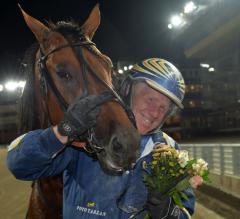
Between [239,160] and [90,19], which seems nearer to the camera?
[90,19]

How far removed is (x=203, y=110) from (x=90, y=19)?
160 ft

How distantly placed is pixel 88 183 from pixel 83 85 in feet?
2.09

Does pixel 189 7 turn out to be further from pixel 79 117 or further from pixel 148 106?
pixel 79 117

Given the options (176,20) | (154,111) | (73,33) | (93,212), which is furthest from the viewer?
(176,20)

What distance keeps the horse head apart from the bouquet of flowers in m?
0.35

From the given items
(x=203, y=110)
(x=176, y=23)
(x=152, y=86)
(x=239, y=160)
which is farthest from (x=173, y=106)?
(x=203, y=110)

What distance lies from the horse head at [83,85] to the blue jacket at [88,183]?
0.24 meters

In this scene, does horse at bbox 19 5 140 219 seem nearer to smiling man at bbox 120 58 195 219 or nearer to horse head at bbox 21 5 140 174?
horse head at bbox 21 5 140 174

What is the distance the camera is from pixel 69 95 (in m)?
2.13

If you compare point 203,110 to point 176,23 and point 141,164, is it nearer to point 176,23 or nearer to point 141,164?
point 176,23

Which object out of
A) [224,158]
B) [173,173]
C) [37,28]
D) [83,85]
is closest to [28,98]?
[37,28]

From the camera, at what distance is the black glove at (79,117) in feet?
5.93

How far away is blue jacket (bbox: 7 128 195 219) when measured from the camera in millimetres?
1927

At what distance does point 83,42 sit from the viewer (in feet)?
7.46
